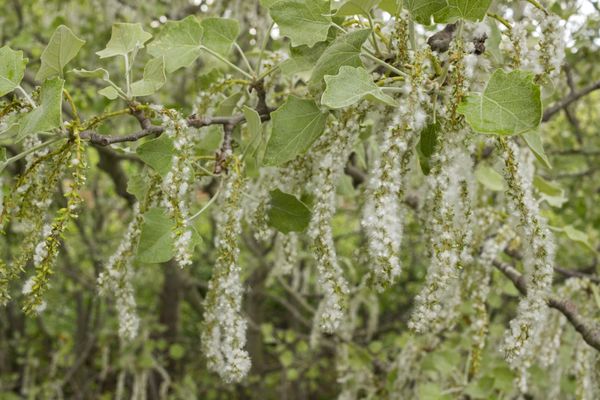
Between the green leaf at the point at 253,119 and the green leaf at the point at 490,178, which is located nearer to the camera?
the green leaf at the point at 253,119

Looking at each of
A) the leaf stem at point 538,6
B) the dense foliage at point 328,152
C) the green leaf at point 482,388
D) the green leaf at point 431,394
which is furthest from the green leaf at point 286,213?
the green leaf at point 482,388

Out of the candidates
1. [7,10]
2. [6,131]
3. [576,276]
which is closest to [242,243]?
[7,10]

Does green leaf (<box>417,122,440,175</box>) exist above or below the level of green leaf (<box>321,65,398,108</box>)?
below

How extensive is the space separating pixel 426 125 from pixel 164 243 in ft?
1.67

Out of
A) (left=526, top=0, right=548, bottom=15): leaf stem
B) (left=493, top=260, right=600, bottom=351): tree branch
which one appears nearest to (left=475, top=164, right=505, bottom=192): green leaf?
(left=493, top=260, right=600, bottom=351): tree branch

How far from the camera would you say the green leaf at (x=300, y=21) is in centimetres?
107

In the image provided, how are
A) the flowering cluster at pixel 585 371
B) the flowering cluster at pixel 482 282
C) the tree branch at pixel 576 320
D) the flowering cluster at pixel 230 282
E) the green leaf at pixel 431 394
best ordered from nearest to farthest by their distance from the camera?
1. the flowering cluster at pixel 230 282
2. the tree branch at pixel 576 320
3. the flowering cluster at pixel 482 282
4. the flowering cluster at pixel 585 371
5. the green leaf at pixel 431 394

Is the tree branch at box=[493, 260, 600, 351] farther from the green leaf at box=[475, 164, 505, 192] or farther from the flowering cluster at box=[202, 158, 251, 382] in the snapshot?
the flowering cluster at box=[202, 158, 251, 382]

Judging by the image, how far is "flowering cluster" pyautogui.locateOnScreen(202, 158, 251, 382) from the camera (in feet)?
3.59

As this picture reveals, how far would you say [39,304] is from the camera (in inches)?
37.5

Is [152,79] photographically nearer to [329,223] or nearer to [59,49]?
[59,49]

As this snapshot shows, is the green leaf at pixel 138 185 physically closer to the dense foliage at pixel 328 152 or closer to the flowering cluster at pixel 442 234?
the dense foliage at pixel 328 152

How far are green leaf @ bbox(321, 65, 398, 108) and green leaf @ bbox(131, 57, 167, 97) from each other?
332 mm

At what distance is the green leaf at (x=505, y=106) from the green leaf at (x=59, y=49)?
63 centimetres
